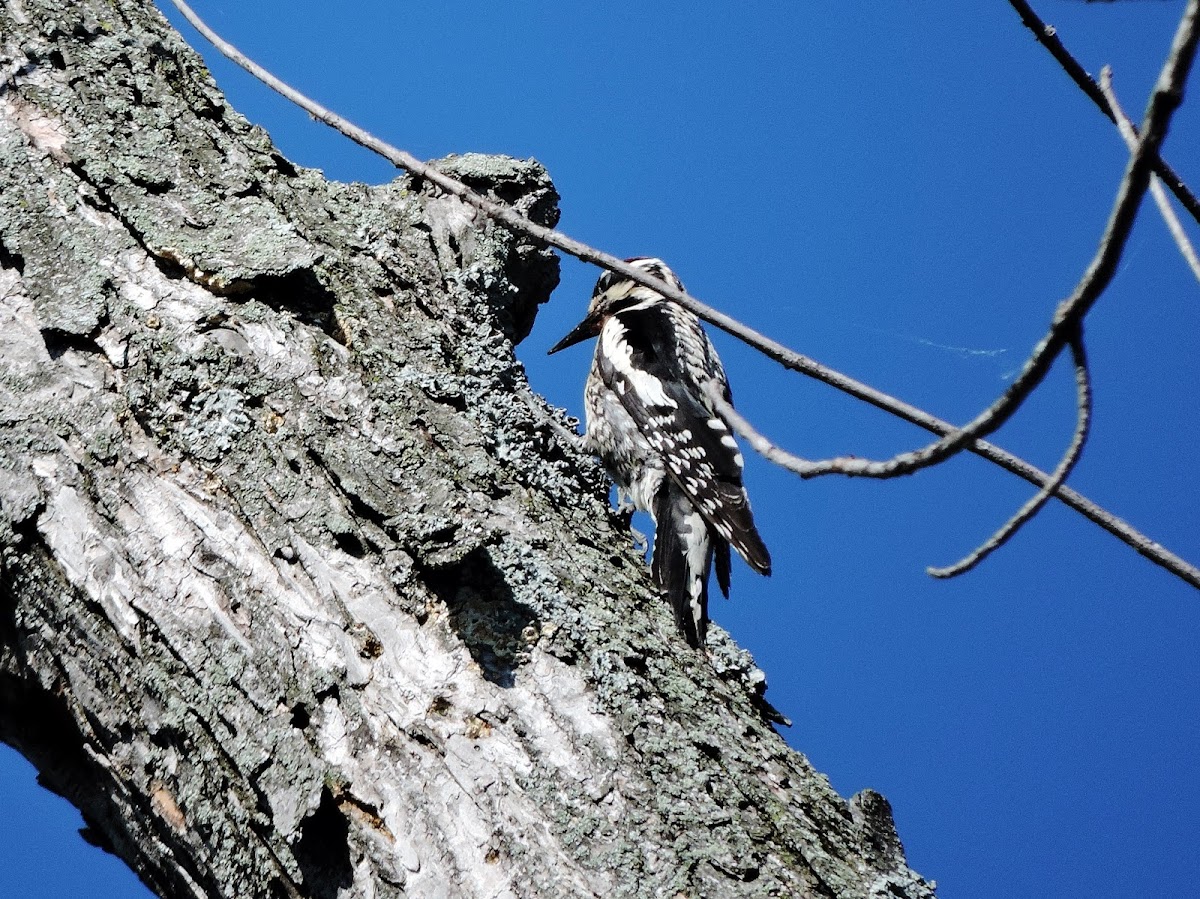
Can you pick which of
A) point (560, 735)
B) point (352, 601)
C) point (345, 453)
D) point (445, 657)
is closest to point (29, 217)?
Answer: point (345, 453)

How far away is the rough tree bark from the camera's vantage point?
44.6 inches

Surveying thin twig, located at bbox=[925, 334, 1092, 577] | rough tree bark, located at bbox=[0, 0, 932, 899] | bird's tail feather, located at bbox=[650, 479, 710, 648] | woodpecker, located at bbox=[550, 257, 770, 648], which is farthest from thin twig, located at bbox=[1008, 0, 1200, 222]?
woodpecker, located at bbox=[550, 257, 770, 648]

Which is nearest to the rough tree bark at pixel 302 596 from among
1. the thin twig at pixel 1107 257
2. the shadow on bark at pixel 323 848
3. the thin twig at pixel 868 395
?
the shadow on bark at pixel 323 848

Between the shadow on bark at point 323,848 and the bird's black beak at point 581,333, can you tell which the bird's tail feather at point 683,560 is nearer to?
the shadow on bark at point 323,848

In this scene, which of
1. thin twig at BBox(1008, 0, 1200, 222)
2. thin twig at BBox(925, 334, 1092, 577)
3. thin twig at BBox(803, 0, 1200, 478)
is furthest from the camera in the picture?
thin twig at BBox(1008, 0, 1200, 222)

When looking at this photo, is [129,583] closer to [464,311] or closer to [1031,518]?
[464,311]

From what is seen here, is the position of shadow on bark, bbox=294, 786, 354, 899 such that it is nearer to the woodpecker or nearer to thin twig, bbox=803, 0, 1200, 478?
thin twig, bbox=803, 0, 1200, 478

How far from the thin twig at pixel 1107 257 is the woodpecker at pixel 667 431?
1.27 metres

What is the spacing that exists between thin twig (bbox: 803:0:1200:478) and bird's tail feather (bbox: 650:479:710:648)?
90 cm

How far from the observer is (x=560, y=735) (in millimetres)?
1193

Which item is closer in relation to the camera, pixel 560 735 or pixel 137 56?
pixel 560 735

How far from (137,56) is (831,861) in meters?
1.46

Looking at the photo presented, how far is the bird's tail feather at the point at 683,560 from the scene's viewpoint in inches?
62.1

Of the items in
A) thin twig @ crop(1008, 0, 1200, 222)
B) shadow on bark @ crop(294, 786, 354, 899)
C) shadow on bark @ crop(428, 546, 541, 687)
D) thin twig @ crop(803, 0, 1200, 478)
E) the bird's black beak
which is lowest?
shadow on bark @ crop(294, 786, 354, 899)
